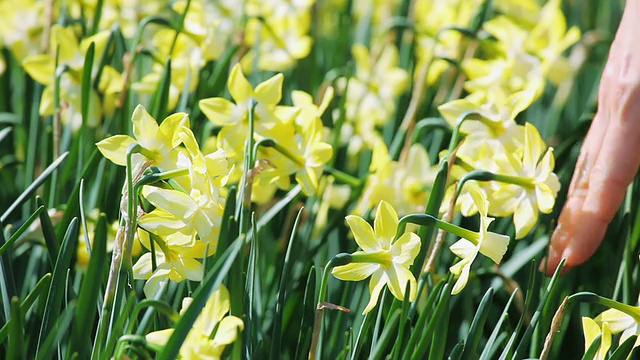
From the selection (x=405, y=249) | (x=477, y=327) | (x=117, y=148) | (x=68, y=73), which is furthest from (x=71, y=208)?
(x=477, y=327)

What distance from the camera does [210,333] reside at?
0.85 meters

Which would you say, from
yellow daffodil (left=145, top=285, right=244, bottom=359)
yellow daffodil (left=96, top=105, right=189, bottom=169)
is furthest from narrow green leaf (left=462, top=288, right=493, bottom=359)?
yellow daffodil (left=96, top=105, right=189, bottom=169)

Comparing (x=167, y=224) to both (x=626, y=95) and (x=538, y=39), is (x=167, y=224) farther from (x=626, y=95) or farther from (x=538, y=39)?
(x=538, y=39)

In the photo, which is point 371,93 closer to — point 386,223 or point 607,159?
point 607,159

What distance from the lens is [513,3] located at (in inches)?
81.3

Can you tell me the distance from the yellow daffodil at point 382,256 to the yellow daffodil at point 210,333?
0.19 m

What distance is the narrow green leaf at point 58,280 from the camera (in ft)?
3.13

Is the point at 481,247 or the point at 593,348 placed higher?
the point at 481,247

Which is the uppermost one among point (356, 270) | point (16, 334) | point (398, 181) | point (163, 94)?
point (163, 94)

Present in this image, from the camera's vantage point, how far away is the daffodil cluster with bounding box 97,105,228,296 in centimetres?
94

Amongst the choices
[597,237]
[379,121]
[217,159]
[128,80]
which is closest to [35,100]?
[128,80]

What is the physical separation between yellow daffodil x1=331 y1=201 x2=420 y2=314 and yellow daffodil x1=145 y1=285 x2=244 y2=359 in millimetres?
191

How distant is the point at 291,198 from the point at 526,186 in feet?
1.24

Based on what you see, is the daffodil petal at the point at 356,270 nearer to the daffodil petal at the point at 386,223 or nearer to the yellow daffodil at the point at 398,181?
the daffodil petal at the point at 386,223
